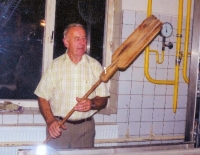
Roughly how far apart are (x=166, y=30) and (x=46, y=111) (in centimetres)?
165

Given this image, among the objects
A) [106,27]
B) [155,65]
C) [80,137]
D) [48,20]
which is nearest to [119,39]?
[106,27]

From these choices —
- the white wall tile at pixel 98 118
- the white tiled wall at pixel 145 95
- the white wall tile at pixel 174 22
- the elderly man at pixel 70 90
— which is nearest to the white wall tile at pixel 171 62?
the white tiled wall at pixel 145 95

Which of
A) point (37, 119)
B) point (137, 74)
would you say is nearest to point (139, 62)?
point (137, 74)

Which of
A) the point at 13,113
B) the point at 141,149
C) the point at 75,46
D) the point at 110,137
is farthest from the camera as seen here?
the point at 110,137

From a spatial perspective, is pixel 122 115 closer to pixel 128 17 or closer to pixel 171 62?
pixel 171 62

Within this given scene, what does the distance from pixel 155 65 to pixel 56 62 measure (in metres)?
1.36

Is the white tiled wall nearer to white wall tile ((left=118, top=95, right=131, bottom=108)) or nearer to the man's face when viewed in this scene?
white wall tile ((left=118, top=95, right=131, bottom=108))

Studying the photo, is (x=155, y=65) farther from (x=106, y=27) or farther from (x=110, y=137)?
(x=110, y=137)

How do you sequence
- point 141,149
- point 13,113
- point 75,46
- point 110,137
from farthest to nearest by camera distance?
point 110,137
point 13,113
point 75,46
point 141,149

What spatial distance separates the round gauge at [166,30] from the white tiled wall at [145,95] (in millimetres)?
130

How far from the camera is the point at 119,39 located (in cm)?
327

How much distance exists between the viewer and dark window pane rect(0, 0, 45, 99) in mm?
3174

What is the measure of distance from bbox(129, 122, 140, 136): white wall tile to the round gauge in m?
1.04

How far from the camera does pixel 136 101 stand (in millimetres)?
3359
